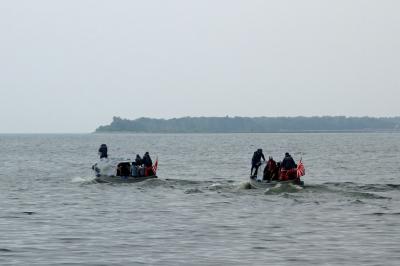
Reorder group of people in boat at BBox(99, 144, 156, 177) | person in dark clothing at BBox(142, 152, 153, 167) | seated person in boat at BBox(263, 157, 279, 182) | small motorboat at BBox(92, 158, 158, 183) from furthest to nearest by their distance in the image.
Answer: group of people in boat at BBox(99, 144, 156, 177) → small motorboat at BBox(92, 158, 158, 183) → person in dark clothing at BBox(142, 152, 153, 167) → seated person in boat at BBox(263, 157, 279, 182)

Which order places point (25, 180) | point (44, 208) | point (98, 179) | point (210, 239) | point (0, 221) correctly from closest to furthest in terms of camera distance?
point (210, 239), point (0, 221), point (44, 208), point (98, 179), point (25, 180)

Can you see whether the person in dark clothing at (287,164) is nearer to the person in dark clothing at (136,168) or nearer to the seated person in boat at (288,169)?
the seated person in boat at (288,169)

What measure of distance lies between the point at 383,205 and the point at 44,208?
548 inches

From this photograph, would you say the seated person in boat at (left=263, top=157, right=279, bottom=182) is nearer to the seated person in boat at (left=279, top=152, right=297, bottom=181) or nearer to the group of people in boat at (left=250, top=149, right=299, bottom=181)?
the group of people in boat at (left=250, top=149, right=299, bottom=181)

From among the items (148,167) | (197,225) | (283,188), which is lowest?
(197,225)

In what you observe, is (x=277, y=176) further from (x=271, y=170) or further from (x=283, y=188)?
(x=283, y=188)

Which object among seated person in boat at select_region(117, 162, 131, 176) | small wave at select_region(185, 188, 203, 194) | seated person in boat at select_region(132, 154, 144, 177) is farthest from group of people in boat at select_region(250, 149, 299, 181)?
seated person in boat at select_region(117, 162, 131, 176)

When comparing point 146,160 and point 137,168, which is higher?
point 146,160

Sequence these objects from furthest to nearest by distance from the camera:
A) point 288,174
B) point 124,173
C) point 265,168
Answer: point 124,173 < point 265,168 < point 288,174

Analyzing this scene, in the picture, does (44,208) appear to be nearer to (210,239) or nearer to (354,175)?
(210,239)

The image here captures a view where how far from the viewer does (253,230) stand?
2517 cm

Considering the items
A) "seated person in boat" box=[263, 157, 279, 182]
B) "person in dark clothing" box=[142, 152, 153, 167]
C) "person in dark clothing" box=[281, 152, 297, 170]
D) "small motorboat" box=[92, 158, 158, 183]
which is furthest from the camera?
"small motorboat" box=[92, 158, 158, 183]

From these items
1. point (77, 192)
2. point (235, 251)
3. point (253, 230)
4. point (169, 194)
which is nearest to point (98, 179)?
point (77, 192)

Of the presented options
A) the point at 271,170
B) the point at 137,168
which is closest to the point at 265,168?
the point at 271,170
